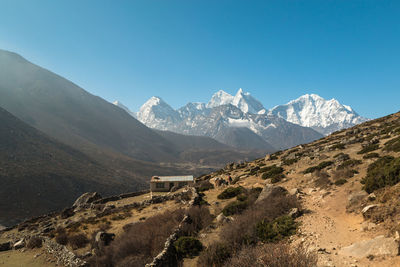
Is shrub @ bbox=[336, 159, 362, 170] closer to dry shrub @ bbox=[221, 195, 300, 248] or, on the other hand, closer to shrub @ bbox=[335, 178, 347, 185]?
shrub @ bbox=[335, 178, 347, 185]

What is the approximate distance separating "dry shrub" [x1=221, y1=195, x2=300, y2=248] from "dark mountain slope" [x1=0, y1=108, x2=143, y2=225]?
270 ft

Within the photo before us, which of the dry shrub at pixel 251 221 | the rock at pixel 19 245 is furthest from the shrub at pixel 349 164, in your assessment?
the rock at pixel 19 245

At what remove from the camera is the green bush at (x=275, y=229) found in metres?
11.2

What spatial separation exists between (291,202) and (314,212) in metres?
1.48

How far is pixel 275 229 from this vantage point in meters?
11.6

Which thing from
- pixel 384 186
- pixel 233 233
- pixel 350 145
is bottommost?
pixel 233 233

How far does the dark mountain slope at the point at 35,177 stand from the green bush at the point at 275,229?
83867 mm

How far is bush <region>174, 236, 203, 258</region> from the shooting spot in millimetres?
12734

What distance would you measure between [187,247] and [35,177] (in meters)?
115

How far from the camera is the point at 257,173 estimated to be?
34.0m

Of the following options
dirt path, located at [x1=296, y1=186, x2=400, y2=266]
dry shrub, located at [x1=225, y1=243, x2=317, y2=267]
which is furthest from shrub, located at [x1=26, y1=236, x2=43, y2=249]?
dirt path, located at [x1=296, y1=186, x2=400, y2=266]

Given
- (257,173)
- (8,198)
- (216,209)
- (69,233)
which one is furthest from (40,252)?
(8,198)

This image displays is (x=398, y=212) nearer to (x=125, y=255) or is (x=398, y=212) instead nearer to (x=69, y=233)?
(x=125, y=255)

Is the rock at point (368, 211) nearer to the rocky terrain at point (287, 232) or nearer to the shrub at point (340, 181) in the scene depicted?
the rocky terrain at point (287, 232)
